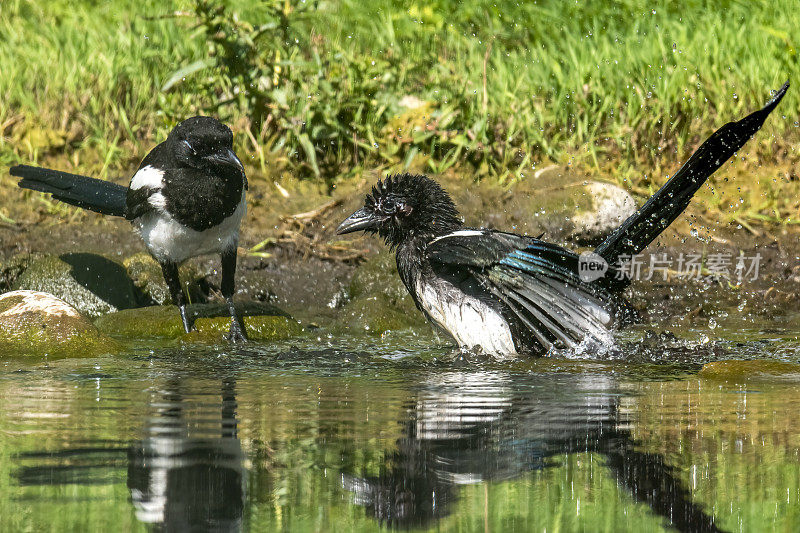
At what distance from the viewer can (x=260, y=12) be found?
341 inches

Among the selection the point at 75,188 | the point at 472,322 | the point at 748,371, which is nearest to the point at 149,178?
the point at 75,188

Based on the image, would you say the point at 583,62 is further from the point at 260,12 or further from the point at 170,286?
the point at 170,286

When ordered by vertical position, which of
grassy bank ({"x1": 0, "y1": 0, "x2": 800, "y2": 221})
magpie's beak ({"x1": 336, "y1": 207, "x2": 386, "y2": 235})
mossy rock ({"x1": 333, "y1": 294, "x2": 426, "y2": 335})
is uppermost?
grassy bank ({"x1": 0, "y1": 0, "x2": 800, "y2": 221})

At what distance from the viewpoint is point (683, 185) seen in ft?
15.8

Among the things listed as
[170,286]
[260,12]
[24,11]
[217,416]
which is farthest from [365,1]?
[217,416]

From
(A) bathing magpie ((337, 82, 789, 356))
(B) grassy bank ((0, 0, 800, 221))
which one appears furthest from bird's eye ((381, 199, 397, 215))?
(B) grassy bank ((0, 0, 800, 221))

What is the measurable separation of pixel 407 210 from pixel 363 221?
0.76ft

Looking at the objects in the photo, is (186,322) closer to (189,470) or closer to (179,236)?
(179,236)

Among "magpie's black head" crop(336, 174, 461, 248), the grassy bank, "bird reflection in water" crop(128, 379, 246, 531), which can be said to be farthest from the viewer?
the grassy bank

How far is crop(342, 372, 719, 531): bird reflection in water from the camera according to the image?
247cm

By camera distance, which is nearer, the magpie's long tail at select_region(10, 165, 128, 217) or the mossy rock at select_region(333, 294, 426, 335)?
the mossy rock at select_region(333, 294, 426, 335)

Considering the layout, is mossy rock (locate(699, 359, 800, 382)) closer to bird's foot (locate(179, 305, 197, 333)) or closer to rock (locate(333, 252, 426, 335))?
rock (locate(333, 252, 426, 335))

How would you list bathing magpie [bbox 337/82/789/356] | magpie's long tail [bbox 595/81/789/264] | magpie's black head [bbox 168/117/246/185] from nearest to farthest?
1. magpie's long tail [bbox 595/81/789/264]
2. bathing magpie [bbox 337/82/789/356]
3. magpie's black head [bbox 168/117/246/185]

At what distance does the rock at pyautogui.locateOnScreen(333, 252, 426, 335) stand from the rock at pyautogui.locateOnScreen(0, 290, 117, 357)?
4.70ft
